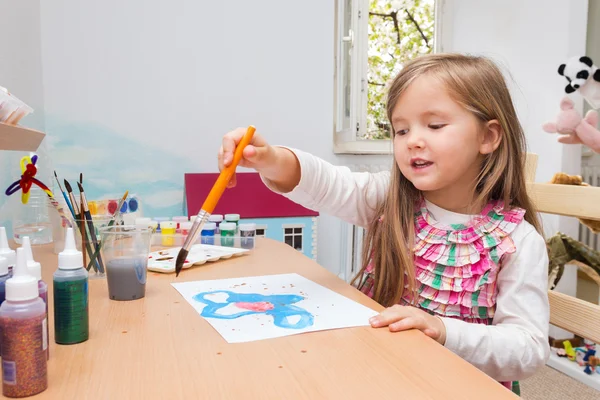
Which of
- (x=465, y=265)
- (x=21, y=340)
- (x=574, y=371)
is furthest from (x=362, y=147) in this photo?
(x=21, y=340)

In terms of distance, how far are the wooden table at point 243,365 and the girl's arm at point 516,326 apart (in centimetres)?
15

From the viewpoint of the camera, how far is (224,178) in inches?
27.0

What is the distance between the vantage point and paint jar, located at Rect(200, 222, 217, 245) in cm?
115

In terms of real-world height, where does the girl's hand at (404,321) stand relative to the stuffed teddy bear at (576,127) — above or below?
below

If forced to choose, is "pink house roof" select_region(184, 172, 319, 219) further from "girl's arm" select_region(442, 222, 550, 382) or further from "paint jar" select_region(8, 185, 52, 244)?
"girl's arm" select_region(442, 222, 550, 382)

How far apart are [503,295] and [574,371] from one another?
50.3 inches

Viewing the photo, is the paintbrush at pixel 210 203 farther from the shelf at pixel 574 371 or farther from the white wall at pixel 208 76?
the shelf at pixel 574 371

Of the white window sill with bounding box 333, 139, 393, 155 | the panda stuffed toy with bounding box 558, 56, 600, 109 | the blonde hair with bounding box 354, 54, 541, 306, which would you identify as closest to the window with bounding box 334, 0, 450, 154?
the white window sill with bounding box 333, 139, 393, 155

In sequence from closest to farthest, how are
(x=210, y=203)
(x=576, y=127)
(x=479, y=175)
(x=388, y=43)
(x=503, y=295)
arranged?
(x=210, y=203), (x=503, y=295), (x=479, y=175), (x=576, y=127), (x=388, y=43)

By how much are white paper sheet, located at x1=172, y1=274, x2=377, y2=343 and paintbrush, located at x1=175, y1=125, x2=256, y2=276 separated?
0.25 feet

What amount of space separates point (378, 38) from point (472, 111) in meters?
1.88

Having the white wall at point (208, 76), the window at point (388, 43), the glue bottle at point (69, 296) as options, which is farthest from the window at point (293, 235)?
the glue bottle at point (69, 296)

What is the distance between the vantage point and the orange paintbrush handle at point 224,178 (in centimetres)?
66

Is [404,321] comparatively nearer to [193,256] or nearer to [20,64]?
[193,256]
